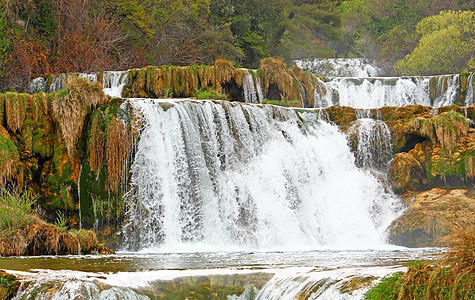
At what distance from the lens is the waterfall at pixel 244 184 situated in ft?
43.6

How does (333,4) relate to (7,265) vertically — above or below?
above

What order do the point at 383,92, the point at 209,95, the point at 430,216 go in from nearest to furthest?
the point at 430,216, the point at 209,95, the point at 383,92

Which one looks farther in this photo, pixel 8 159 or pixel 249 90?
pixel 249 90

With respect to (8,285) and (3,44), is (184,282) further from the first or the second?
(3,44)

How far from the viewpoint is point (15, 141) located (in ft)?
42.1

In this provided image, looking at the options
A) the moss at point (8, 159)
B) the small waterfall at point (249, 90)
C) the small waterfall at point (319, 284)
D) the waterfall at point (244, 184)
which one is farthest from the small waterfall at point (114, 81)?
the small waterfall at point (319, 284)

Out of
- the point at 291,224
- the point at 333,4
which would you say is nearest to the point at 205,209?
the point at 291,224

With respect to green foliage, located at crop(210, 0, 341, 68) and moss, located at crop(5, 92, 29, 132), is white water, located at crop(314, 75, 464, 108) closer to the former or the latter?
green foliage, located at crop(210, 0, 341, 68)

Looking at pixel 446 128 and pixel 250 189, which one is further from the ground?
pixel 446 128

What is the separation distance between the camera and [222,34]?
→ 29.5 metres

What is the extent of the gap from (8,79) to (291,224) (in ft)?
36.2

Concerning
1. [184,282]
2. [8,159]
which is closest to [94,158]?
[8,159]

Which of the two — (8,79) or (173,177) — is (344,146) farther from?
(8,79)

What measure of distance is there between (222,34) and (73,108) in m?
17.3
